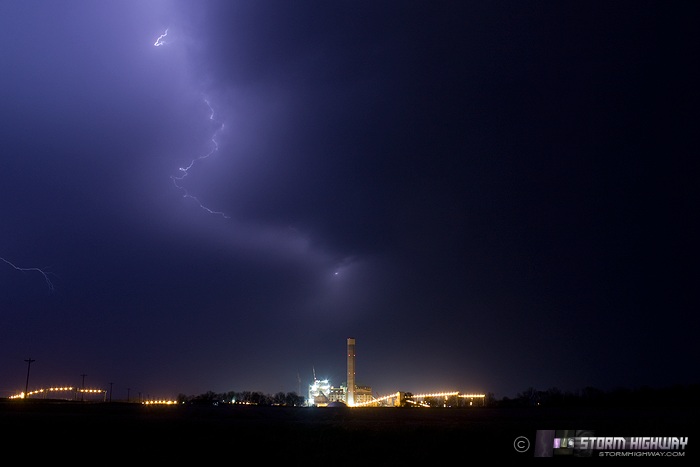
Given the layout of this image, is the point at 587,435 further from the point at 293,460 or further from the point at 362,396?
the point at 362,396

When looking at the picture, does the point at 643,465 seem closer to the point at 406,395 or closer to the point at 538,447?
the point at 538,447

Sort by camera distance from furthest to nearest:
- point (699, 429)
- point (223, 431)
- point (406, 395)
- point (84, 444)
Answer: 1. point (406, 395)
2. point (223, 431)
3. point (699, 429)
4. point (84, 444)

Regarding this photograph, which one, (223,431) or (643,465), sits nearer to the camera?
(643,465)

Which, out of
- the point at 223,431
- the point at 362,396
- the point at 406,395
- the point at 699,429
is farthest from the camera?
the point at 362,396

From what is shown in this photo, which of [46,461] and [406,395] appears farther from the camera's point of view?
[406,395]

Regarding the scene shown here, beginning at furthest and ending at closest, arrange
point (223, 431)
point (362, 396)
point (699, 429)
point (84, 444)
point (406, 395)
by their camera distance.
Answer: point (362, 396), point (406, 395), point (223, 431), point (699, 429), point (84, 444)

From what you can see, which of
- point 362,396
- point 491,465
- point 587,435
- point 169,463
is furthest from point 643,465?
point 362,396

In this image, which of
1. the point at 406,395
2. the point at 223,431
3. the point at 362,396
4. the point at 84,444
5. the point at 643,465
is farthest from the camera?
the point at 362,396

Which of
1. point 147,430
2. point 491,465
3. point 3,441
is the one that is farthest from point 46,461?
point 491,465


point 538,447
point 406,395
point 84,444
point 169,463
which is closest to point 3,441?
point 84,444
